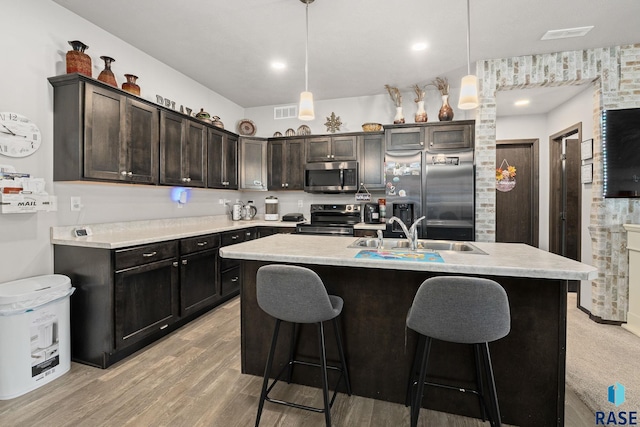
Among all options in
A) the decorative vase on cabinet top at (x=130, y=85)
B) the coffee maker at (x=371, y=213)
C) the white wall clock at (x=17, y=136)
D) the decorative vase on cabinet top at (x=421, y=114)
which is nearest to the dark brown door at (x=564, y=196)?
the decorative vase on cabinet top at (x=421, y=114)

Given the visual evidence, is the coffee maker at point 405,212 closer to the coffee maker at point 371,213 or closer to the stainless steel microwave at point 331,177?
the coffee maker at point 371,213

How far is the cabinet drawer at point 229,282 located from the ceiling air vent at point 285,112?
8.82 ft

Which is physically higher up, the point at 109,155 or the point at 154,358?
the point at 109,155

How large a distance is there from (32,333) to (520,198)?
6169 millimetres

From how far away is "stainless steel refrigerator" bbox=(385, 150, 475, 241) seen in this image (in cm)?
353

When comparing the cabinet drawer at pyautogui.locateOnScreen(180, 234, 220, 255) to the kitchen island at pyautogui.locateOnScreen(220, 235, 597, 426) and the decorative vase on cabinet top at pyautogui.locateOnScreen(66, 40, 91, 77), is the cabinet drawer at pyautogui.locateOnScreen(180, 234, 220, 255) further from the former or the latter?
the decorative vase on cabinet top at pyautogui.locateOnScreen(66, 40, 91, 77)

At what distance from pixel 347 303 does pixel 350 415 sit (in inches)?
24.7

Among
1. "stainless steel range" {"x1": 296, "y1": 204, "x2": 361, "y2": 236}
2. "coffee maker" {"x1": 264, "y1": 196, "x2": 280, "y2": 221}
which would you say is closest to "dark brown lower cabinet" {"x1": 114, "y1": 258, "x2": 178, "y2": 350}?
"stainless steel range" {"x1": 296, "y1": 204, "x2": 361, "y2": 236}

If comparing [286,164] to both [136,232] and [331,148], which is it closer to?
[331,148]

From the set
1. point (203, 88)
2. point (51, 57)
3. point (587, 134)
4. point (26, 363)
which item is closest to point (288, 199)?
point (203, 88)

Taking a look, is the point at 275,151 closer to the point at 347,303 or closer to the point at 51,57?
the point at 51,57

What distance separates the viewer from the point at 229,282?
12.3 ft

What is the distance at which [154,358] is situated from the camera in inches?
95.9

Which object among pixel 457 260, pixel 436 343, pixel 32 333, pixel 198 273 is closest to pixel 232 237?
pixel 198 273
